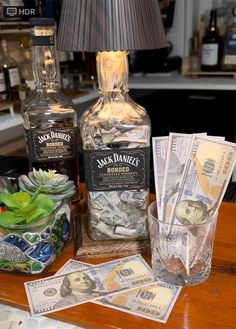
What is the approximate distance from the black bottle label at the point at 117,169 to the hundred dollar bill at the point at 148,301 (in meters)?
0.16

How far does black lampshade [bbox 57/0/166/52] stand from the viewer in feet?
1.73

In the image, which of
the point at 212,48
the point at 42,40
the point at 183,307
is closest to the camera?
the point at 183,307

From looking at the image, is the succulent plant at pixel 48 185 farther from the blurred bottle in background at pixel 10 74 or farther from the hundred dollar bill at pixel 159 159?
the blurred bottle in background at pixel 10 74

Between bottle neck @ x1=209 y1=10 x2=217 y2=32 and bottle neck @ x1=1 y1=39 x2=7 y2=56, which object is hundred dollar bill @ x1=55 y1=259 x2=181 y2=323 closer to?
bottle neck @ x1=1 y1=39 x2=7 y2=56

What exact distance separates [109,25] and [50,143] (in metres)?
0.25

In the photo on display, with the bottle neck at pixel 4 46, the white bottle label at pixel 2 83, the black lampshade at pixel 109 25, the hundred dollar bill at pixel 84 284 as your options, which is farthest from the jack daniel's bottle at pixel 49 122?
the bottle neck at pixel 4 46

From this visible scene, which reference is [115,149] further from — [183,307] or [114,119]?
[183,307]

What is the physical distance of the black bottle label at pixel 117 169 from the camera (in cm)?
60

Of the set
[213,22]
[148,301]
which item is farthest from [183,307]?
[213,22]

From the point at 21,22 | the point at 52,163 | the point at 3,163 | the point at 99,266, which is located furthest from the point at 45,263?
the point at 21,22

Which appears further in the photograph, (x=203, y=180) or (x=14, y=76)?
(x=14, y=76)

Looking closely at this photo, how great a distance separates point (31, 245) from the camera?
0.55 meters

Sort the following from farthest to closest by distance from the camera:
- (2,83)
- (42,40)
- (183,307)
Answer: (2,83), (42,40), (183,307)

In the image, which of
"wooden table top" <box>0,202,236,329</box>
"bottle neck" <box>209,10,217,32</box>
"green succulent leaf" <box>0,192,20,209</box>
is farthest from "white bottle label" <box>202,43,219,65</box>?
"green succulent leaf" <box>0,192,20,209</box>
